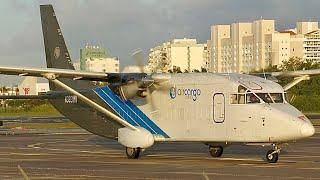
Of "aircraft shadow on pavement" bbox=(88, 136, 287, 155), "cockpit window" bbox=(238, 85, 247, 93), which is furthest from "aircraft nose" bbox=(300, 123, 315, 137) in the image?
"aircraft shadow on pavement" bbox=(88, 136, 287, 155)

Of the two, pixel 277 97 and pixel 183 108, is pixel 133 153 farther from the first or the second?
pixel 277 97

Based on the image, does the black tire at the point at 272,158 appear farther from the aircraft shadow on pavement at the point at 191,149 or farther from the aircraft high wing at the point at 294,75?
the aircraft shadow on pavement at the point at 191,149

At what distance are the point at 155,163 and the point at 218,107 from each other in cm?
308

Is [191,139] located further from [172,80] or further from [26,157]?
[26,157]

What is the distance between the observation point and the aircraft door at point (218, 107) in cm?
2758

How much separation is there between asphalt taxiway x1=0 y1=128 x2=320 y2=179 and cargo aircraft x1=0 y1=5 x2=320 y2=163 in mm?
918

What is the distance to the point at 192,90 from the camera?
93.6 feet

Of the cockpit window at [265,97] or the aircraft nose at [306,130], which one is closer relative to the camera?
the aircraft nose at [306,130]

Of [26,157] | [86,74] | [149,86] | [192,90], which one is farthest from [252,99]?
[26,157]

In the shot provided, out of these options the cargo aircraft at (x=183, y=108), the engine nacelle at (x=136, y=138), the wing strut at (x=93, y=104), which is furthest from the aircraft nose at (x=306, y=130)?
the wing strut at (x=93, y=104)

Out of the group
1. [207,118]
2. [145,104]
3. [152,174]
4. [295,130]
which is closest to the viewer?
[152,174]

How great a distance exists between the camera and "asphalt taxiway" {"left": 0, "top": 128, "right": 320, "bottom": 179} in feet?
72.8

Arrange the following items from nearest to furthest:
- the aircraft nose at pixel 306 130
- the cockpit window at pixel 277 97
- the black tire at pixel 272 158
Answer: the aircraft nose at pixel 306 130
the black tire at pixel 272 158
the cockpit window at pixel 277 97

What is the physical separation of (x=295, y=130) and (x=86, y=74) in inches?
330
